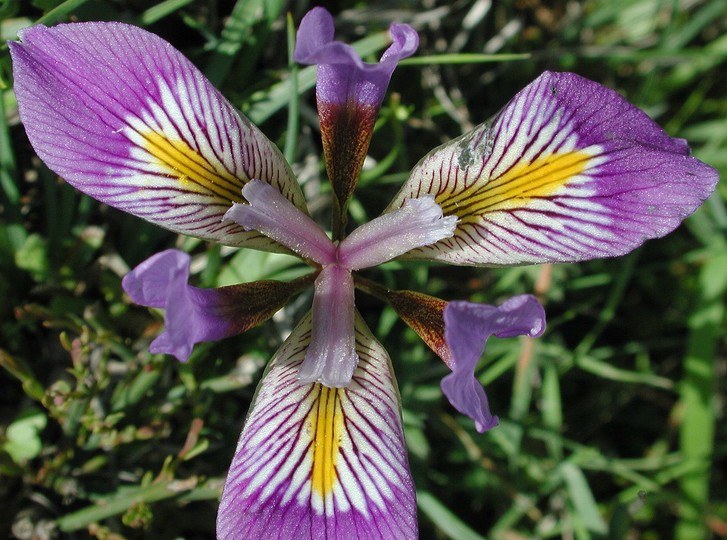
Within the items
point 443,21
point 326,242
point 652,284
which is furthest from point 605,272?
point 326,242

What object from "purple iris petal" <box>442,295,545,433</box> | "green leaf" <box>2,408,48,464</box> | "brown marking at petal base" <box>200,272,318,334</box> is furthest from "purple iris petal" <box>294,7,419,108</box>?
"green leaf" <box>2,408,48,464</box>

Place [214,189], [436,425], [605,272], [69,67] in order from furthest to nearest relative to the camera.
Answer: [605,272], [436,425], [214,189], [69,67]

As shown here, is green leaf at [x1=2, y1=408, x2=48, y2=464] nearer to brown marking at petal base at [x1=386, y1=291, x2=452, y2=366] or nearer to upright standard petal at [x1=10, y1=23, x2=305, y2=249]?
upright standard petal at [x1=10, y1=23, x2=305, y2=249]

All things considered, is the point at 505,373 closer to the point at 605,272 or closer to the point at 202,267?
the point at 605,272

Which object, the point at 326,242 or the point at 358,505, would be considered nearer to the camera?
the point at 358,505

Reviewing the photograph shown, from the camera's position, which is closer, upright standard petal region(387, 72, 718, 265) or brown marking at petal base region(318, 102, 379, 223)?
upright standard petal region(387, 72, 718, 265)

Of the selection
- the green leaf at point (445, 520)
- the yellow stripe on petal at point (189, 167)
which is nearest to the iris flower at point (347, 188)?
the yellow stripe on petal at point (189, 167)

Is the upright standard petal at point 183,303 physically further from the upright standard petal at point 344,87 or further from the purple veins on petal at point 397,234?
the upright standard petal at point 344,87
